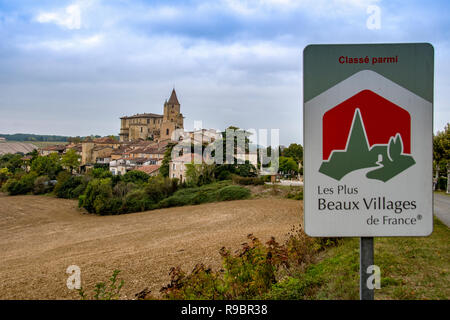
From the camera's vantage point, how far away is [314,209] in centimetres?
215

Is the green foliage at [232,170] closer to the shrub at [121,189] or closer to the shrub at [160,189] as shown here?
the shrub at [160,189]

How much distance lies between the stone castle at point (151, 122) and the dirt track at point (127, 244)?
82148mm

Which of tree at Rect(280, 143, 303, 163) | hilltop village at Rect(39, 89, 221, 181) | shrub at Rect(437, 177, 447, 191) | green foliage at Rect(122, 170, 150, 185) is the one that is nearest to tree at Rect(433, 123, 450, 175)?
shrub at Rect(437, 177, 447, 191)

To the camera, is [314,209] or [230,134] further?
[230,134]

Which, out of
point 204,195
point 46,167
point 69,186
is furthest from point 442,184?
point 46,167

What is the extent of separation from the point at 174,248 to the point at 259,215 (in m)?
9.08

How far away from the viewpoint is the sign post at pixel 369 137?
2053 mm

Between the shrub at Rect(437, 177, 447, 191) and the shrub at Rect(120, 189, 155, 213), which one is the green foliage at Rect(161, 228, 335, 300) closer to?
the shrub at Rect(120, 189, 155, 213)

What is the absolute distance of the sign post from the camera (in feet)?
6.73

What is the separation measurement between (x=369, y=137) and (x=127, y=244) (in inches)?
609

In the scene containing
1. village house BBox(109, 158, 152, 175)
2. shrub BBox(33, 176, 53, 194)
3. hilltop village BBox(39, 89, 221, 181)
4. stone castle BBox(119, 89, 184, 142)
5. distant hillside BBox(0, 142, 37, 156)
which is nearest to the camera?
shrub BBox(33, 176, 53, 194)

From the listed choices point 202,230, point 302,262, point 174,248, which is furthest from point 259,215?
point 302,262
